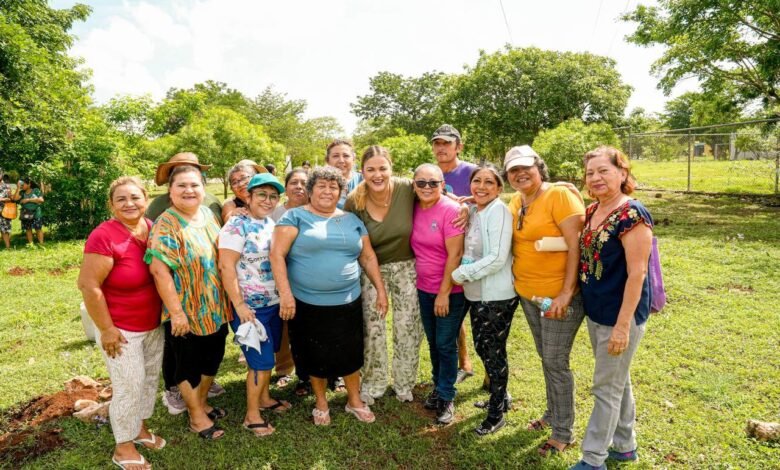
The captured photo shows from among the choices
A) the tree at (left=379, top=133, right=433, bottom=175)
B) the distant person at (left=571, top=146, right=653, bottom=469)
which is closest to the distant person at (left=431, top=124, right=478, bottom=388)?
the distant person at (left=571, top=146, right=653, bottom=469)

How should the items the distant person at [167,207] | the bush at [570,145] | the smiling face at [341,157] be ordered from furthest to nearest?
1. the bush at [570,145]
2. the smiling face at [341,157]
3. the distant person at [167,207]

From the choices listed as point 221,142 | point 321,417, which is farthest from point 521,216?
point 221,142

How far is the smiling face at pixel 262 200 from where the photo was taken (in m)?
3.40

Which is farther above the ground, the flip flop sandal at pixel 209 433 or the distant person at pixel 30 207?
the distant person at pixel 30 207

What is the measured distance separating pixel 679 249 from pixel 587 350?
4923mm

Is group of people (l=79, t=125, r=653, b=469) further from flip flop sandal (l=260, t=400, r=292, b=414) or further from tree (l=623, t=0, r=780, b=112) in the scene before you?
tree (l=623, t=0, r=780, b=112)

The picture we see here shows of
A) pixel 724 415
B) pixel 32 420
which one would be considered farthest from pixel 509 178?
pixel 32 420

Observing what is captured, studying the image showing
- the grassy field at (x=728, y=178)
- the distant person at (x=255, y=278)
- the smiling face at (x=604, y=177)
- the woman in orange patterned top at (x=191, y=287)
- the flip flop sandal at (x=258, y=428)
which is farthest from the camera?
the grassy field at (x=728, y=178)

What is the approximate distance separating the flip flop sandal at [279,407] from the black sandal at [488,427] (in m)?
1.61

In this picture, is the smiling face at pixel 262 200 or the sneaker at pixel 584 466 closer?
the sneaker at pixel 584 466

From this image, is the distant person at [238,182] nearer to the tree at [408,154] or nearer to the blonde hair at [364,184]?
the blonde hair at [364,184]

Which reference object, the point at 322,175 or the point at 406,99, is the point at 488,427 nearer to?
the point at 322,175

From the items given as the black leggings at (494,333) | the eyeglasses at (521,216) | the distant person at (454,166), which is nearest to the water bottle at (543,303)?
the black leggings at (494,333)

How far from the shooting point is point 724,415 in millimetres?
3447
